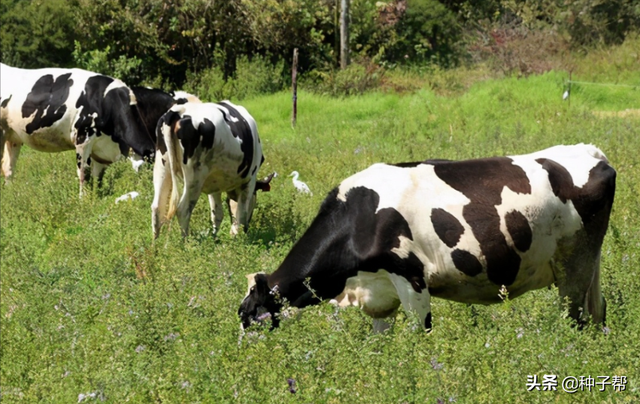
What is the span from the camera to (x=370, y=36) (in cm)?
2691

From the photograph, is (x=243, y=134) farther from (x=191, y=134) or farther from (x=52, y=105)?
(x=52, y=105)

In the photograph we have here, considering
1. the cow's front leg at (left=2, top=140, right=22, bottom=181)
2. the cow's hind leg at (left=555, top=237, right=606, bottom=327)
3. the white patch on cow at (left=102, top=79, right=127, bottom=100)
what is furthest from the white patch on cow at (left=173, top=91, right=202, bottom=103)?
the cow's hind leg at (left=555, top=237, right=606, bottom=327)

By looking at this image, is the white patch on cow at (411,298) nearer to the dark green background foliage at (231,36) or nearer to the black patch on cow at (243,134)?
the black patch on cow at (243,134)

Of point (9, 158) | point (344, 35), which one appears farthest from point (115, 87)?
point (344, 35)

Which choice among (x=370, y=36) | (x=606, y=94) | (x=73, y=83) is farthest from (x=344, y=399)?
(x=370, y=36)

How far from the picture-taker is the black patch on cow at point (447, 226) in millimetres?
6430

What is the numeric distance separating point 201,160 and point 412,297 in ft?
13.4

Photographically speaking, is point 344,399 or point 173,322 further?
point 173,322

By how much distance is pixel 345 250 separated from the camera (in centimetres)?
656

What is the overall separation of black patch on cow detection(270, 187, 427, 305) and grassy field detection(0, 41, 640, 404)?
25cm

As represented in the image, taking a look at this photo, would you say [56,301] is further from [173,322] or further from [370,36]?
[370,36]

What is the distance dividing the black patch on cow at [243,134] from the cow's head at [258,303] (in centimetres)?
374

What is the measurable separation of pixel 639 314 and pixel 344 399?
96.2 inches

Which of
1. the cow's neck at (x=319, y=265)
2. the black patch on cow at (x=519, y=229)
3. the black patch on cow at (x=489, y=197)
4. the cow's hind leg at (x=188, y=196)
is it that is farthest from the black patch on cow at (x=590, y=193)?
the cow's hind leg at (x=188, y=196)
